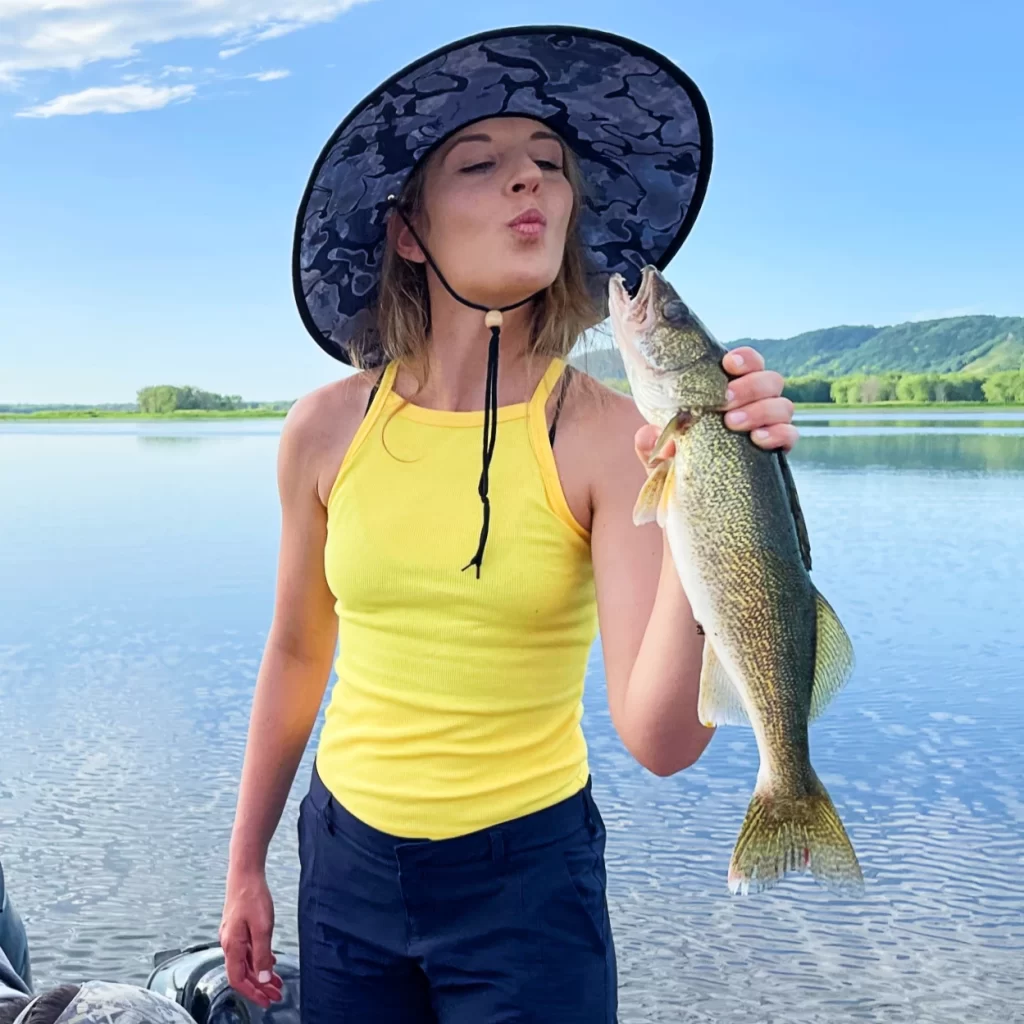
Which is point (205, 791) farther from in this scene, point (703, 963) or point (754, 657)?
point (754, 657)

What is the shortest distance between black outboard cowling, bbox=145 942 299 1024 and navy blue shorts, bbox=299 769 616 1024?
1.57 ft

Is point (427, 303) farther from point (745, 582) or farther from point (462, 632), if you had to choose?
point (745, 582)

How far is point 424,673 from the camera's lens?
72.4 inches

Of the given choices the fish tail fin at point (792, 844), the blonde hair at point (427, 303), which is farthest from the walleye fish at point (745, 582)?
the blonde hair at point (427, 303)

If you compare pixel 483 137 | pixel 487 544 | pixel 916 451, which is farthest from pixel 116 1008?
pixel 916 451

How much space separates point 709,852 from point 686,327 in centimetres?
341

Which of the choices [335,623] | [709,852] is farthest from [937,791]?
[335,623]

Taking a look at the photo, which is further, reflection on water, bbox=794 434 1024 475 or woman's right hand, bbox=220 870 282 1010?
reflection on water, bbox=794 434 1024 475

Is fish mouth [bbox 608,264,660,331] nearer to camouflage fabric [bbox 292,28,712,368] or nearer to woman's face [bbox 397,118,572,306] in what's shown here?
woman's face [bbox 397,118,572,306]

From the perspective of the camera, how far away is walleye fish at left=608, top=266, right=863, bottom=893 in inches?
56.4

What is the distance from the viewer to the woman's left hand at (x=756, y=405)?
1.42 meters

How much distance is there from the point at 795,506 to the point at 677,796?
375 centimetres

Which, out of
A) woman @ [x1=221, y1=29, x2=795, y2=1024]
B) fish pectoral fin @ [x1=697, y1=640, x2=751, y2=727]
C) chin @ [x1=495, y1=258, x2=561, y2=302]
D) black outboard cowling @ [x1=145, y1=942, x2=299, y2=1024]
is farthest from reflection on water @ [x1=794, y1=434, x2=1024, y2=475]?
fish pectoral fin @ [x1=697, y1=640, x2=751, y2=727]

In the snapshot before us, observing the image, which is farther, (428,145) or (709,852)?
(709,852)
